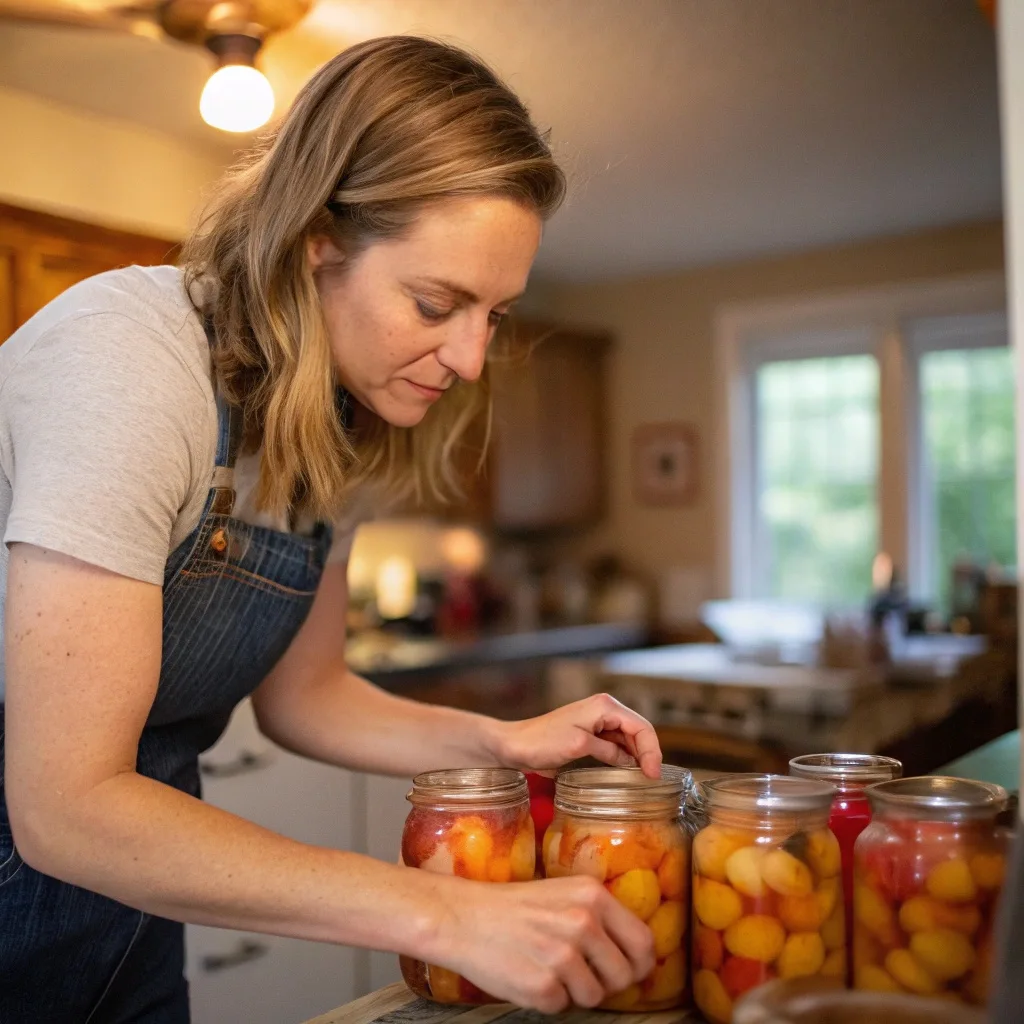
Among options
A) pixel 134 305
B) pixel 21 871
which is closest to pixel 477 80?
pixel 134 305

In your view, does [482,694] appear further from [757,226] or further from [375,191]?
[375,191]

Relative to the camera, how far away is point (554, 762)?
102cm

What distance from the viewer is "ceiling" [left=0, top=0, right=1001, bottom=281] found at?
8.22 ft

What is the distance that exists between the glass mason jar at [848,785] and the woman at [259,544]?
14 cm

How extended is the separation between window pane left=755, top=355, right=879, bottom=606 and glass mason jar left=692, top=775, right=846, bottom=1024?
407 centimetres

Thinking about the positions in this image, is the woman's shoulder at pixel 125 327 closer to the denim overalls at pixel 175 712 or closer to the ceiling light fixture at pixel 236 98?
the denim overalls at pixel 175 712

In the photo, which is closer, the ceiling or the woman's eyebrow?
the woman's eyebrow

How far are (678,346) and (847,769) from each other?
4320mm

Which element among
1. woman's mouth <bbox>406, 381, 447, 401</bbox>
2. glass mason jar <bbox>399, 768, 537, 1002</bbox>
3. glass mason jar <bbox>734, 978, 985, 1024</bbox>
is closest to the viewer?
glass mason jar <bbox>734, 978, 985, 1024</bbox>

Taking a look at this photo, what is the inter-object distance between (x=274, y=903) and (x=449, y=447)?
629mm

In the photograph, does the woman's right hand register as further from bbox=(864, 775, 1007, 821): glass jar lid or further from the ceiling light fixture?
the ceiling light fixture

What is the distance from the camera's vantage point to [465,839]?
78 cm

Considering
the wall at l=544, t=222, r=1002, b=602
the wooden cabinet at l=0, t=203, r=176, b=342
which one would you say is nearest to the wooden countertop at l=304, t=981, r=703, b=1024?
the wooden cabinet at l=0, t=203, r=176, b=342

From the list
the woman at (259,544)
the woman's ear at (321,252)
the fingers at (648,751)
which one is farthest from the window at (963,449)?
the woman's ear at (321,252)
